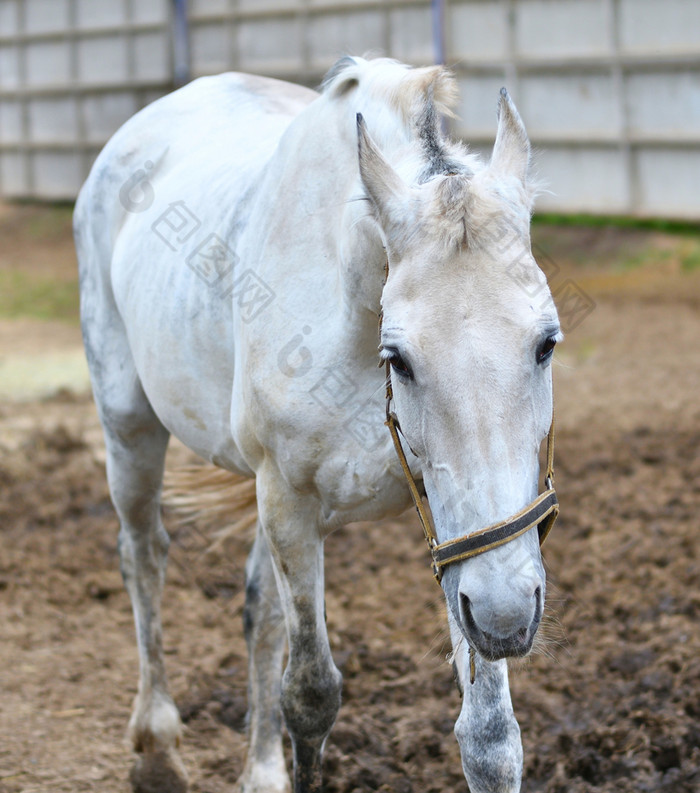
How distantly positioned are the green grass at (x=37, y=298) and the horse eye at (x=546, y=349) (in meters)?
8.30

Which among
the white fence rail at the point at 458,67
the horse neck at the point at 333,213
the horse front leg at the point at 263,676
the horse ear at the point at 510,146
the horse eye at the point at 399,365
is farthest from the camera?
the white fence rail at the point at 458,67

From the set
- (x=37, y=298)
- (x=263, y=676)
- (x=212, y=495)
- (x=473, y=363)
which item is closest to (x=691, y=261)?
(x=37, y=298)

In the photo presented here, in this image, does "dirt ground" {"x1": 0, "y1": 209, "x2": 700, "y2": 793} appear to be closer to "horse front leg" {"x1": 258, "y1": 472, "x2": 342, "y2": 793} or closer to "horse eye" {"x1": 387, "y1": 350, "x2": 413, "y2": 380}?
"horse front leg" {"x1": 258, "y1": 472, "x2": 342, "y2": 793}

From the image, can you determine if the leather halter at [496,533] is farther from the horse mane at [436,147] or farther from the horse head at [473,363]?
the horse mane at [436,147]

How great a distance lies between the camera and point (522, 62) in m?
10.6

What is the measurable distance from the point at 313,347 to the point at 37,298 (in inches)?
350

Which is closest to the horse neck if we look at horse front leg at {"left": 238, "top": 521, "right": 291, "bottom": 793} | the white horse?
the white horse

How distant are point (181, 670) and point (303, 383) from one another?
1.80 m

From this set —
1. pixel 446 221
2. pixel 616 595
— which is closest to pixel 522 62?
pixel 616 595

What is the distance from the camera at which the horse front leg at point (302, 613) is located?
257 cm

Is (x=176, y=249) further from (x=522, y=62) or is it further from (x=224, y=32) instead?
(x=224, y=32)

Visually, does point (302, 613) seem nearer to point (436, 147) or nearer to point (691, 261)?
point (436, 147)

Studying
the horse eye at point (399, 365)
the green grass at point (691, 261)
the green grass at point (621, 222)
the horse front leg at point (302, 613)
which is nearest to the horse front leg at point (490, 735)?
the horse front leg at point (302, 613)

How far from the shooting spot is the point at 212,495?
3.58m
